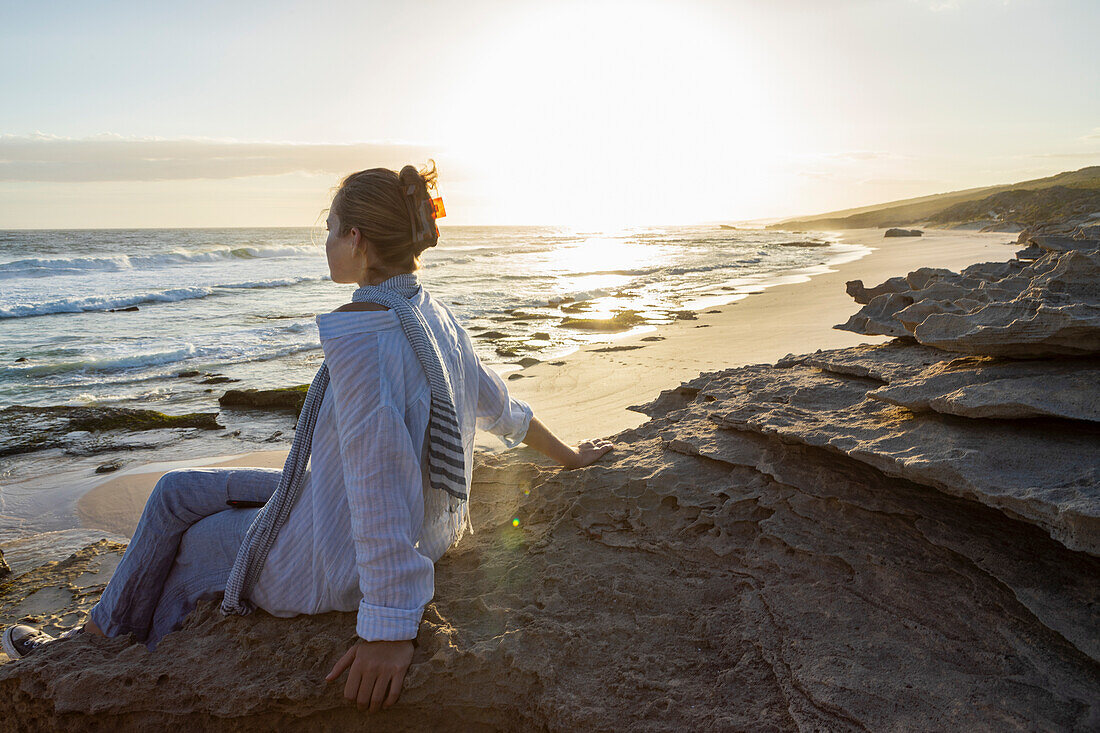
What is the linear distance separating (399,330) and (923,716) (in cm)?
164

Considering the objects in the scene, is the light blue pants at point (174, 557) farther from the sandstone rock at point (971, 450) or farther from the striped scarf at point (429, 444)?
the sandstone rock at point (971, 450)

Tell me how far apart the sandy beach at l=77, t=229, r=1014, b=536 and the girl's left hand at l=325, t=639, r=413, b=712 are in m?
3.08

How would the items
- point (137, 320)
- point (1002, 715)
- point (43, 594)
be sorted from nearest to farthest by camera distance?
point (1002, 715) < point (43, 594) < point (137, 320)

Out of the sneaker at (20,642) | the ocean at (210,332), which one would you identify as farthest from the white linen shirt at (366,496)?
the sneaker at (20,642)

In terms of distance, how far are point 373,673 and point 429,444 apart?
64 centimetres

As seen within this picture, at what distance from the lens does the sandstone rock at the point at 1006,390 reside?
6.01ft

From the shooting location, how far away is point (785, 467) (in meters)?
2.43

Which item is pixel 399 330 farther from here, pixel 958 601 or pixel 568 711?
pixel 958 601

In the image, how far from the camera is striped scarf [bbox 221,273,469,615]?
73.2 inches

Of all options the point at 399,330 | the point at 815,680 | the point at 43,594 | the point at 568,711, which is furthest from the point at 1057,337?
the point at 43,594

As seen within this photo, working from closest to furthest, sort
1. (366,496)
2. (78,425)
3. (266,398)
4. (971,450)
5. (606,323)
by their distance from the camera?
(366,496), (971,450), (78,425), (266,398), (606,323)

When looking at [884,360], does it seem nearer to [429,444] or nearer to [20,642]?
[429,444]

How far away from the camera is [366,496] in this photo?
1688 mm

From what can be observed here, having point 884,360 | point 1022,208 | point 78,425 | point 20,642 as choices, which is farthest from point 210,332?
point 1022,208
